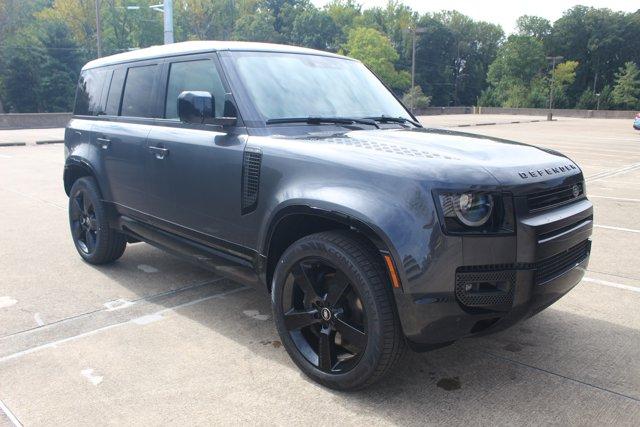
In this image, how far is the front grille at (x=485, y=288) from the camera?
265 centimetres

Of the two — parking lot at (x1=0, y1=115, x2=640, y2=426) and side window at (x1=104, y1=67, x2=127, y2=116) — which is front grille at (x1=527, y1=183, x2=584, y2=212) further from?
side window at (x1=104, y1=67, x2=127, y2=116)

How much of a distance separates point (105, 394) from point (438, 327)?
1.82 meters

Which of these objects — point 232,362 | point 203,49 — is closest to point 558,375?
point 232,362

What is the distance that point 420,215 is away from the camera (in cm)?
263

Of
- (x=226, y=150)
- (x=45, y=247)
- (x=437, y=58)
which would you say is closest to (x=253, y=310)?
(x=226, y=150)

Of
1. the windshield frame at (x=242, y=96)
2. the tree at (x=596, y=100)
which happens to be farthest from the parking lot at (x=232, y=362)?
the tree at (x=596, y=100)

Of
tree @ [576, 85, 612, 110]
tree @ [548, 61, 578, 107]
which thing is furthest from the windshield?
tree @ [576, 85, 612, 110]

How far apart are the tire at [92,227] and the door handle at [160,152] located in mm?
1131

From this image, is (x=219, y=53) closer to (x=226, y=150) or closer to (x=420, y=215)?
(x=226, y=150)

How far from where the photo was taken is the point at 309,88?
3.92 meters

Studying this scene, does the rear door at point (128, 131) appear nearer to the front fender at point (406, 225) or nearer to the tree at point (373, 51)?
the front fender at point (406, 225)

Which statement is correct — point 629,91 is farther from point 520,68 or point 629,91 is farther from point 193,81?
point 193,81

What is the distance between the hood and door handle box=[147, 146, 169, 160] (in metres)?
1.24

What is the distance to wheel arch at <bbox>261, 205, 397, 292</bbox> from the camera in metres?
2.77
